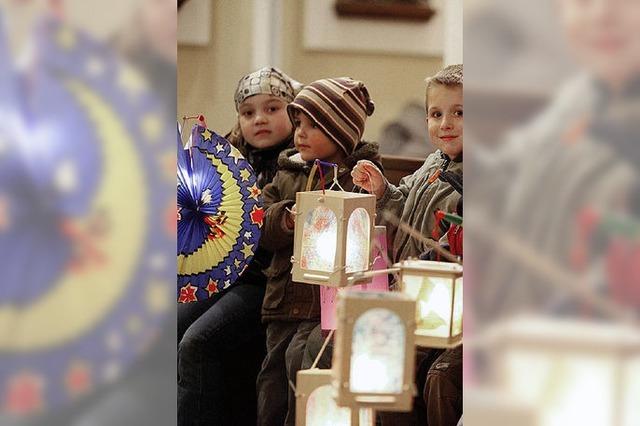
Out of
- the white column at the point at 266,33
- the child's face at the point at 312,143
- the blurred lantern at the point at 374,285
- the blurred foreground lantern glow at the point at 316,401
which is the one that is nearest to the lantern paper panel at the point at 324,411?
the blurred foreground lantern glow at the point at 316,401

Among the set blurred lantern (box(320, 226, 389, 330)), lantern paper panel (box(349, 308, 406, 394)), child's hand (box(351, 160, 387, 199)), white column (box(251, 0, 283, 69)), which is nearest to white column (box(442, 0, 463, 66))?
white column (box(251, 0, 283, 69))

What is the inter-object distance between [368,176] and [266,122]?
74cm

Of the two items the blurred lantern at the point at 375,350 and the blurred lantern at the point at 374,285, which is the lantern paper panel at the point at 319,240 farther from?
the blurred lantern at the point at 375,350

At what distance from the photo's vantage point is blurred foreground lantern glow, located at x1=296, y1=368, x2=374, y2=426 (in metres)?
2.44

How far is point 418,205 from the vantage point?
116 inches

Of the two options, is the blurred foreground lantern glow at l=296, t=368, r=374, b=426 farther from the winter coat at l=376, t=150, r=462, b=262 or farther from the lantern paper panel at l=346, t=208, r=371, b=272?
the winter coat at l=376, t=150, r=462, b=262
